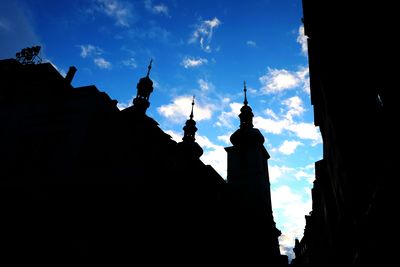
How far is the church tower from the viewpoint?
26.4 meters

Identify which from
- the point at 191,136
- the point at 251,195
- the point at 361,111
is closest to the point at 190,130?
the point at 191,136

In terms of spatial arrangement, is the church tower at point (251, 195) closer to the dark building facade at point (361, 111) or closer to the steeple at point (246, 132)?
the steeple at point (246, 132)

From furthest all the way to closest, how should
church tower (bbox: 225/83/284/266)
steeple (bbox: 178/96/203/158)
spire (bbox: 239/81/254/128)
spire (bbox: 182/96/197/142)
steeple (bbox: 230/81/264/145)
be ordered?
spire (bbox: 182/96/197/142) → steeple (bbox: 178/96/203/158) → spire (bbox: 239/81/254/128) → steeple (bbox: 230/81/264/145) → church tower (bbox: 225/83/284/266)

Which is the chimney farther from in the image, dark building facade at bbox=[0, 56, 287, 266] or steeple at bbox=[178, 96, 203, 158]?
steeple at bbox=[178, 96, 203, 158]

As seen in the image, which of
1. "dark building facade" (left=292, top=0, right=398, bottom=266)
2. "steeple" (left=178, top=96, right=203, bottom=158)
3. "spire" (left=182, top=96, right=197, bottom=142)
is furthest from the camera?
"spire" (left=182, top=96, right=197, bottom=142)

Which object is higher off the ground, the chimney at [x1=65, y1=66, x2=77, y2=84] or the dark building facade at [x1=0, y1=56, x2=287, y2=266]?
the chimney at [x1=65, y1=66, x2=77, y2=84]

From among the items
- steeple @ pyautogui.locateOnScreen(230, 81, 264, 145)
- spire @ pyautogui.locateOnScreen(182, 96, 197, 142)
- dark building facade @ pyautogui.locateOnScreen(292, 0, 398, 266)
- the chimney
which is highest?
spire @ pyautogui.locateOnScreen(182, 96, 197, 142)

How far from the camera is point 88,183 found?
12.0 m

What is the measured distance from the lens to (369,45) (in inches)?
272

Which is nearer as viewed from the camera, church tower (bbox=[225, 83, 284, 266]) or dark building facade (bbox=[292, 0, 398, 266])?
dark building facade (bbox=[292, 0, 398, 266])

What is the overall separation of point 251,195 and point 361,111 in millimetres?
23970

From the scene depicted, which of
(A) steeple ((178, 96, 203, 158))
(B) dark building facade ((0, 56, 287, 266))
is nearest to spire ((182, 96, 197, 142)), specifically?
(A) steeple ((178, 96, 203, 158))

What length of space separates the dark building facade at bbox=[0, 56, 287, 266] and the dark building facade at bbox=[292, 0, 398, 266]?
9394mm

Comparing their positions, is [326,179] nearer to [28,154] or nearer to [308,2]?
[308,2]
